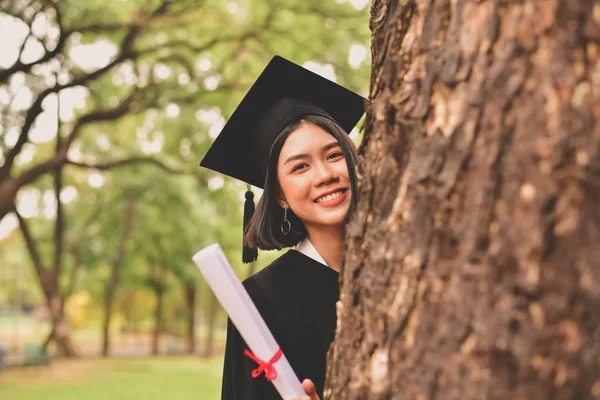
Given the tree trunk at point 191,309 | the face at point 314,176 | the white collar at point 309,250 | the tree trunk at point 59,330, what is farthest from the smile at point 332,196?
the tree trunk at point 191,309

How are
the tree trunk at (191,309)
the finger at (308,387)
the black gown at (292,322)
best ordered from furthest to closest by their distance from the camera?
the tree trunk at (191,309) < the black gown at (292,322) < the finger at (308,387)

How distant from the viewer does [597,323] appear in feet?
3.09

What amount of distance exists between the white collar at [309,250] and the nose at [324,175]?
0.33 metres

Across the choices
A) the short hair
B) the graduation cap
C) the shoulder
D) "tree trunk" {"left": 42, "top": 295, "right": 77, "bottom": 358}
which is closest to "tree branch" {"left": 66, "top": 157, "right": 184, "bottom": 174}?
"tree trunk" {"left": 42, "top": 295, "right": 77, "bottom": 358}

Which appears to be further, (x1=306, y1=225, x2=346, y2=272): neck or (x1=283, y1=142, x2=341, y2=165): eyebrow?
(x1=306, y1=225, x2=346, y2=272): neck

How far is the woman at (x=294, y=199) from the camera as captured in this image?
2.18 meters

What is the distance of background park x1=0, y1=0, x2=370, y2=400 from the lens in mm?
12320

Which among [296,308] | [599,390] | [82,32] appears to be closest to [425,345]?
[599,390]

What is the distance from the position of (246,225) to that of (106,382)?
15391 mm

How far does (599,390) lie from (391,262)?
1.30 feet

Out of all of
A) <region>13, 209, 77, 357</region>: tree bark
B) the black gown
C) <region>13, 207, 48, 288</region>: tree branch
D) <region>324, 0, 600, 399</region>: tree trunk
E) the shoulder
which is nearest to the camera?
<region>324, 0, 600, 399</region>: tree trunk

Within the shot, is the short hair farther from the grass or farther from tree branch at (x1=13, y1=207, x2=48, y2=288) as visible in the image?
tree branch at (x1=13, y1=207, x2=48, y2=288)

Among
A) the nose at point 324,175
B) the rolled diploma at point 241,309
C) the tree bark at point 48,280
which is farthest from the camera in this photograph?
the tree bark at point 48,280

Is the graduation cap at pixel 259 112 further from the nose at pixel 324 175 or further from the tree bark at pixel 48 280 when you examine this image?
the tree bark at pixel 48 280
